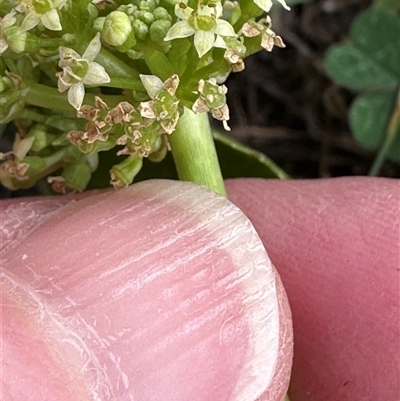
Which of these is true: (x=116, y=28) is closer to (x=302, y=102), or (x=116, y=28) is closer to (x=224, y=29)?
(x=224, y=29)

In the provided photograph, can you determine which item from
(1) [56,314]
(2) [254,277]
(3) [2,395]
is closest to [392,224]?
(2) [254,277]

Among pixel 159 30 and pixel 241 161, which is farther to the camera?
pixel 241 161

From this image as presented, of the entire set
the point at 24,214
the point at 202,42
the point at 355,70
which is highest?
the point at 202,42

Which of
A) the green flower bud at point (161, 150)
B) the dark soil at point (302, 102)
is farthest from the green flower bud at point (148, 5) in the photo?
the dark soil at point (302, 102)

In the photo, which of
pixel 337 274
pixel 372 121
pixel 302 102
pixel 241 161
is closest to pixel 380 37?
pixel 372 121

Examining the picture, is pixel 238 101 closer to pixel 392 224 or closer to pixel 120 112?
pixel 392 224

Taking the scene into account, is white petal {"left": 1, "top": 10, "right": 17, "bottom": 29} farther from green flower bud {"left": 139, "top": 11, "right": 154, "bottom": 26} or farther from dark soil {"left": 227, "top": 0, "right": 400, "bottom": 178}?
dark soil {"left": 227, "top": 0, "right": 400, "bottom": 178}

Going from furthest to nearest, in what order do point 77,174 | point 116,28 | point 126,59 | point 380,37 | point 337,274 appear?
point 380,37 < point 337,274 < point 77,174 < point 126,59 < point 116,28
